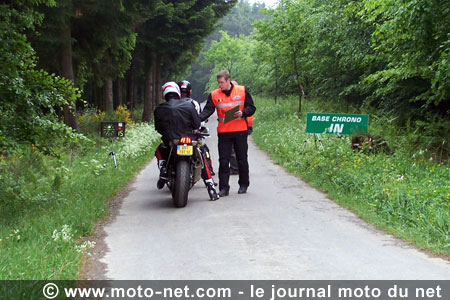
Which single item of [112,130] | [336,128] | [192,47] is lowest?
[112,130]

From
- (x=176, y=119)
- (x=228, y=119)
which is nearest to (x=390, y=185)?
(x=228, y=119)

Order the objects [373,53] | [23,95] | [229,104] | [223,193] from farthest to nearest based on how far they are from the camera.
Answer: [373,53] < [223,193] < [229,104] < [23,95]

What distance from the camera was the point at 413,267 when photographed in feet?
16.8

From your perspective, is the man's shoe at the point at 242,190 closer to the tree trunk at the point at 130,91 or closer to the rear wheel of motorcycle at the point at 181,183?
the rear wheel of motorcycle at the point at 181,183

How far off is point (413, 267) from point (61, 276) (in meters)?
3.29

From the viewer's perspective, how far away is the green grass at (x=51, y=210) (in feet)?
16.9

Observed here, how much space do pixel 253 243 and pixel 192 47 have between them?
2467cm

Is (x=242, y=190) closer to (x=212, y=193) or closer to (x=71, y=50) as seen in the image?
(x=212, y=193)

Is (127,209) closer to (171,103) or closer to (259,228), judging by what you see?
(171,103)

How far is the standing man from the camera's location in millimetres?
9305

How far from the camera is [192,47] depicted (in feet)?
97.5

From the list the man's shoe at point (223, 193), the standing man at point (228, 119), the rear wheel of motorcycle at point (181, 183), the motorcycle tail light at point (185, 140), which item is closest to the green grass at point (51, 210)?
the rear wheel of motorcycle at point (181, 183)

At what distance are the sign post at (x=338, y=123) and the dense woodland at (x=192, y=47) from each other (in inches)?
69.1

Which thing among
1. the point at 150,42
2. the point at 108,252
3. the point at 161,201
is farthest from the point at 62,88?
the point at 150,42
